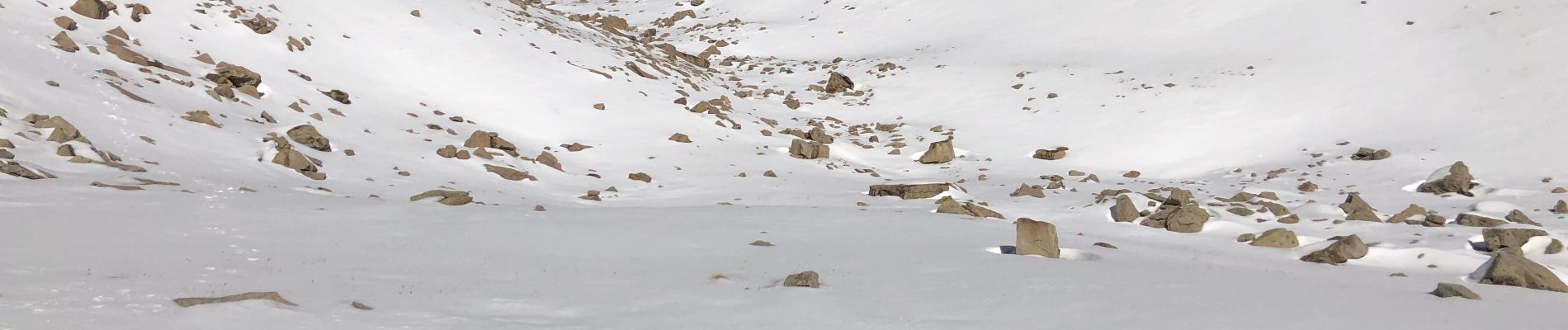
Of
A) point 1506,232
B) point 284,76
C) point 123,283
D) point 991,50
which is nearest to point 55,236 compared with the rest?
point 123,283

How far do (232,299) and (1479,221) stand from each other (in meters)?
13.6

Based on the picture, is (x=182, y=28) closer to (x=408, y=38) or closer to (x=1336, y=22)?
(x=408, y=38)

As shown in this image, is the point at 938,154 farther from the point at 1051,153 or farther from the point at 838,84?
the point at 838,84

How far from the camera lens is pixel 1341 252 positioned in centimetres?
966

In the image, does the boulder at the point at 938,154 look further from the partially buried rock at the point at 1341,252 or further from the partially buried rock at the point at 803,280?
the partially buried rock at the point at 803,280

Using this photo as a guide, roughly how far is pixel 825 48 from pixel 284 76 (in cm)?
1861

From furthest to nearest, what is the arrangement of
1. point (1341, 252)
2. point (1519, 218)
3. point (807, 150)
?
point (807, 150), point (1519, 218), point (1341, 252)

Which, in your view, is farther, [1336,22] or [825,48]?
[825,48]

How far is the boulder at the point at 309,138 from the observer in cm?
1301

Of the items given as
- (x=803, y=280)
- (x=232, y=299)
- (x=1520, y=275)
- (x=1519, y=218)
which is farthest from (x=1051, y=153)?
(x=232, y=299)

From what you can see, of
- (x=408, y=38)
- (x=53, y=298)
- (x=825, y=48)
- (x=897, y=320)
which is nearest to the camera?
(x=53, y=298)

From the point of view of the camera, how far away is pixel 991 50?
2697cm

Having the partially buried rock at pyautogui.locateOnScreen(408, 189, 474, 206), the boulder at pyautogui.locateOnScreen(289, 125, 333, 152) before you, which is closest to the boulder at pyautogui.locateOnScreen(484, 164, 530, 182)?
the boulder at pyautogui.locateOnScreen(289, 125, 333, 152)

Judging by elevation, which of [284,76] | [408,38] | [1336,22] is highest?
[1336,22]
